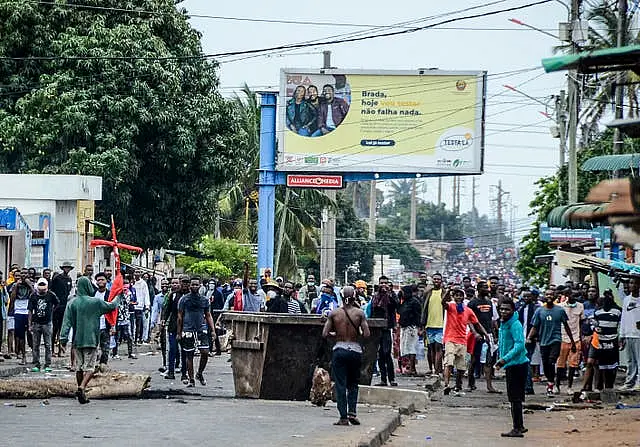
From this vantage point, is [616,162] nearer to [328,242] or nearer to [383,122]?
[383,122]

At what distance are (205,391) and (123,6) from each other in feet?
82.7

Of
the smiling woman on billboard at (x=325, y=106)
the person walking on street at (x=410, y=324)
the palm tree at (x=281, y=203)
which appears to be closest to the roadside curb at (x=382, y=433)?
the person walking on street at (x=410, y=324)

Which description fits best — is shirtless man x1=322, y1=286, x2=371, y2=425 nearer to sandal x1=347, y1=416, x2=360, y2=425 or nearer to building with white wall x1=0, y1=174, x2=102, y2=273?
sandal x1=347, y1=416, x2=360, y2=425

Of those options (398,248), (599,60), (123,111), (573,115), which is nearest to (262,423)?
(599,60)

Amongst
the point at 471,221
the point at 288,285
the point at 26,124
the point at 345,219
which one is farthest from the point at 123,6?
the point at 471,221

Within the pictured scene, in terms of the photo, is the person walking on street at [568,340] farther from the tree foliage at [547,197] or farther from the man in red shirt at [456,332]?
the tree foliage at [547,197]

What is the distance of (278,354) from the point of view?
62.1ft

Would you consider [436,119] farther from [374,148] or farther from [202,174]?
[202,174]

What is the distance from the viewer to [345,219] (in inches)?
3196

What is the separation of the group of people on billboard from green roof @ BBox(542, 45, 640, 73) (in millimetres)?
35779

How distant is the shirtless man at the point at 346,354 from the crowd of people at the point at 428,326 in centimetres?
19

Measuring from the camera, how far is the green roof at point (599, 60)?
34.2 feet

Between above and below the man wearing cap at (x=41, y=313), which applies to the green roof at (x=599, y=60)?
above

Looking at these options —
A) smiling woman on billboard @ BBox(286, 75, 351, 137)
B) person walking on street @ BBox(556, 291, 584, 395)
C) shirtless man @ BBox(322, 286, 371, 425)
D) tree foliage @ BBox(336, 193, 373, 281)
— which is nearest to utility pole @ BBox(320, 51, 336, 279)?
smiling woman on billboard @ BBox(286, 75, 351, 137)
